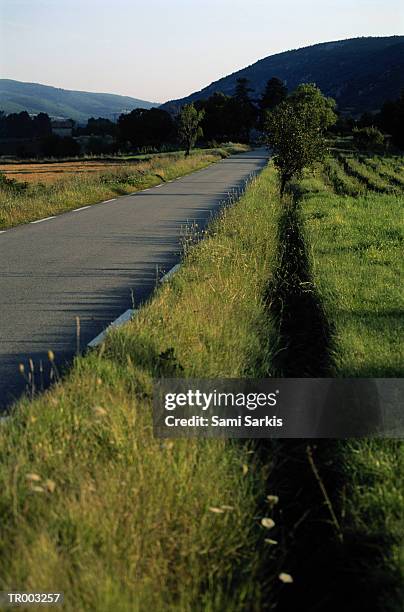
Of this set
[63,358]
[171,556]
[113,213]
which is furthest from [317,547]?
[113,213]

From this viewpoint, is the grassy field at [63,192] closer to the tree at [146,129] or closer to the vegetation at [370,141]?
the vegetation at [370,141]

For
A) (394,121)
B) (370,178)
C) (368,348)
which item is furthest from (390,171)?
(394,121)

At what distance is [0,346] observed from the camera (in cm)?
700

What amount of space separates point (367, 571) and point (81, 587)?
134cm

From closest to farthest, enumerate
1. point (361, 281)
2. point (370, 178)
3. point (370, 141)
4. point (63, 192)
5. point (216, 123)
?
point (361, 281) → point (63, 192) → point (370, 178) → point (370, 141) → point (216, 123)

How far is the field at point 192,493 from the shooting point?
322cm

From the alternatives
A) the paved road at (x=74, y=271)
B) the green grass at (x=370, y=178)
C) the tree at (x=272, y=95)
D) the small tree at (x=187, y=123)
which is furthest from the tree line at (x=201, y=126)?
the paved road at (x=74, y=271)

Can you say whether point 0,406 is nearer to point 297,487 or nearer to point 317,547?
point 297,487

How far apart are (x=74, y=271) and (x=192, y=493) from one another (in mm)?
7601

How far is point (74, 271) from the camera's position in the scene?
1112 cm

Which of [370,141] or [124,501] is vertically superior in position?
[370,141]

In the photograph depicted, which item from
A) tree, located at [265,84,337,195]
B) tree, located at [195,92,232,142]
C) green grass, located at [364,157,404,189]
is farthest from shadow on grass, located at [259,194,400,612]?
tree, located at [195,92,232,142]

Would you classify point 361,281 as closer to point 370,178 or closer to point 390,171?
point 370,178

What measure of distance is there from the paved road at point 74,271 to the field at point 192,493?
88 cm
